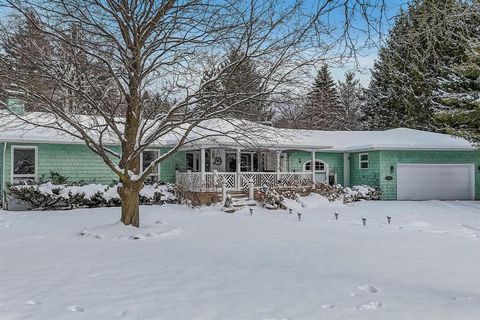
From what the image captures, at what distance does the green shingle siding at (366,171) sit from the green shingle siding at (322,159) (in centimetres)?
57

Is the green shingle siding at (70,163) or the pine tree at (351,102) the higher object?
the pine tree at (351,102)

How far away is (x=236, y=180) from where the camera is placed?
653 inches

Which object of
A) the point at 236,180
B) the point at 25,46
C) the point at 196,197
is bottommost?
the point at 196,197

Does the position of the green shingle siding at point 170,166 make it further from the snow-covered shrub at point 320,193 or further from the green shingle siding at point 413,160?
the green shingle siding at point 413,160

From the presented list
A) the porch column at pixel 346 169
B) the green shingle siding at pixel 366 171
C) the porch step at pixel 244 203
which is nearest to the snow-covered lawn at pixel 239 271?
the porch step at pixel 244 203

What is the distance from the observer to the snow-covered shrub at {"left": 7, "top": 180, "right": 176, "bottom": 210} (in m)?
14.5

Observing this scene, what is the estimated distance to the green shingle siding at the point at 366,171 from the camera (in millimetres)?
19375

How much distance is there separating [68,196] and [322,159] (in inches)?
460

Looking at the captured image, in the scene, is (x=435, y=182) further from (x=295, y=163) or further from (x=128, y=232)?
(x=128, y=232)

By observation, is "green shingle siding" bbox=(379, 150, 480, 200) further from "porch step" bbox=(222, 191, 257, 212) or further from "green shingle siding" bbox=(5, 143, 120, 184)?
"green shingle siding" bbox=(5, 143, 120, 184)

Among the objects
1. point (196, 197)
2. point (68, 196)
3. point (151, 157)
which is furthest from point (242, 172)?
point (68, 196)

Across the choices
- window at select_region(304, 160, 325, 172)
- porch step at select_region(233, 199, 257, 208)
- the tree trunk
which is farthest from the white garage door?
the tree trunk

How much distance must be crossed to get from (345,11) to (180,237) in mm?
6171

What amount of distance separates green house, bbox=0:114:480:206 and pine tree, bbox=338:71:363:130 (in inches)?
535
